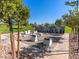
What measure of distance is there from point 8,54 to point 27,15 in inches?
149

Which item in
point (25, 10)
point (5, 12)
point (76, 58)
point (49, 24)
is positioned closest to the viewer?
point (5, 12)

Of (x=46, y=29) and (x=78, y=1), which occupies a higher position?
(x=78, y=1)

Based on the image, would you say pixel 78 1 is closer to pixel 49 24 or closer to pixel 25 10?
pixel 25 10

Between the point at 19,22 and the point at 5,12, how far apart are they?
2570 mm

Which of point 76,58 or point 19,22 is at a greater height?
point 19,22

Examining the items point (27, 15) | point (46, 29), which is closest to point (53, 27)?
point (46, 29)

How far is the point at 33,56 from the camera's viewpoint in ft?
38.5

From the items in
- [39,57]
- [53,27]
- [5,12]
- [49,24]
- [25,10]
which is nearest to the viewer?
[5,12]

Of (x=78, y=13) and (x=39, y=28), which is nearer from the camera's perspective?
(x=78, y=13)

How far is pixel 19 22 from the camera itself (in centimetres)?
903

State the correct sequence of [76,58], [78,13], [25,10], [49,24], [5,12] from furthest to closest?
[49,24] < [78,13] < [76,58] < [25,10] < [5,12]

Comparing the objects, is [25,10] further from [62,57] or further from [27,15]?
[62,57]

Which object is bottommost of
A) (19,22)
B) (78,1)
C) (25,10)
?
(19,22)

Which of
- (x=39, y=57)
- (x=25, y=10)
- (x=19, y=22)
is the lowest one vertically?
(x=39, y=57)
